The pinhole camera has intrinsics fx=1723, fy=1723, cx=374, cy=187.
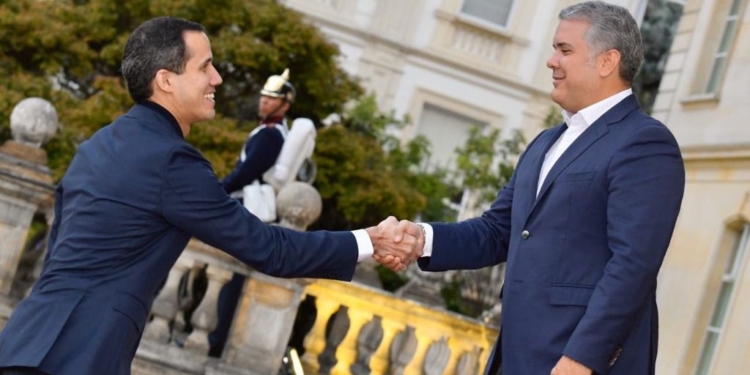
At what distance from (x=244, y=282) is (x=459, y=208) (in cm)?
735

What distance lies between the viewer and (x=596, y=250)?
567 cm

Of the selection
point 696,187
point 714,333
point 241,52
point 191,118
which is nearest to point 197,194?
point 191,118

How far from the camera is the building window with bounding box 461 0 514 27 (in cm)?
2881

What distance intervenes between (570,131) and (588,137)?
171 millimetres

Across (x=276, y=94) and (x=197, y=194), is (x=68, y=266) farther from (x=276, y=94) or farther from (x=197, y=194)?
(x=276, y=94)

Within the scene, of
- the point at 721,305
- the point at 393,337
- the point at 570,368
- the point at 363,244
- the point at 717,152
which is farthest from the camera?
the point at 717,152

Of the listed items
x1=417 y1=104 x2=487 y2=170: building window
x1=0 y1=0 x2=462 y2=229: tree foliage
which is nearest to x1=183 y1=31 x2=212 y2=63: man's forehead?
x1=0 y1=0 x2=462 y2=229: tree foliage

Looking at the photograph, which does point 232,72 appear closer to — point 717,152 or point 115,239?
point 717,152

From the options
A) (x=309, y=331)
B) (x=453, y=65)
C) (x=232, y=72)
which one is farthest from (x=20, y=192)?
(x=453, y=65)

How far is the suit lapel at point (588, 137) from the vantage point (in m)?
5.82

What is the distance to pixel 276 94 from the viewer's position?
10.5 metres

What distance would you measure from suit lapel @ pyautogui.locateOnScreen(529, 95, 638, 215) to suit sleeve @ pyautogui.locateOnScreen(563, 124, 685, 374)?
0.64 ft

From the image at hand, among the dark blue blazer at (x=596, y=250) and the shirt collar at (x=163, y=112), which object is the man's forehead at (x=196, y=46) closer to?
the shirt collar at (x=163, y=112)

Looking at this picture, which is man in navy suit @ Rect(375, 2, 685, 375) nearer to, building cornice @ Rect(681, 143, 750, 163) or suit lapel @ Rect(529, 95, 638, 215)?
suit lapel @ Rect(529, 95, 638, 215)
